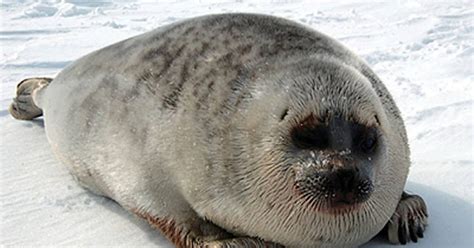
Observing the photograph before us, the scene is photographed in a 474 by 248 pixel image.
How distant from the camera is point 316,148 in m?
2.13

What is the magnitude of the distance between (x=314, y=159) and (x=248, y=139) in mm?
298

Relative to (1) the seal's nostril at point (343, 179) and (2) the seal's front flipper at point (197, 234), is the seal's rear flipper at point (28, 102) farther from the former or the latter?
(1) the seal's nostril at point (343, 179)

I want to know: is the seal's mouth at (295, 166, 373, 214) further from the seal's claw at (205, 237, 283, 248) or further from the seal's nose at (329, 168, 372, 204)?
the seal's claw at (205, 237, 283, 248)

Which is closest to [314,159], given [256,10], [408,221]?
[408,221]

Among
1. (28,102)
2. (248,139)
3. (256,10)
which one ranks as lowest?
(256,10)

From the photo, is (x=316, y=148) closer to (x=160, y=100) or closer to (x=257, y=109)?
(x=257, y=109)

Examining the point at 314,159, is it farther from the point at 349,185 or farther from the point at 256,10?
the point at 256,10

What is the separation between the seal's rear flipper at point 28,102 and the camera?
4129 mm

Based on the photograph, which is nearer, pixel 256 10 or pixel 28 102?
pixel 28 102

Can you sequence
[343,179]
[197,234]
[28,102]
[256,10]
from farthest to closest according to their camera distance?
[256,10] → [28,102] → [197,234] → [343,179]

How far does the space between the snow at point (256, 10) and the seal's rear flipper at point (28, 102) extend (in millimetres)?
56

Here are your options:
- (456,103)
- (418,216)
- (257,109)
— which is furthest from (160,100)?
(456,103)

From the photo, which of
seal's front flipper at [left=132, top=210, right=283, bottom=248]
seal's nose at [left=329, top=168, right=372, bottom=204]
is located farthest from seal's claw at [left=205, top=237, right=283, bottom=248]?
seal's nose at [left=329, top=168, right=372, bottom=204]

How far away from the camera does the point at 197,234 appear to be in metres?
2.55
